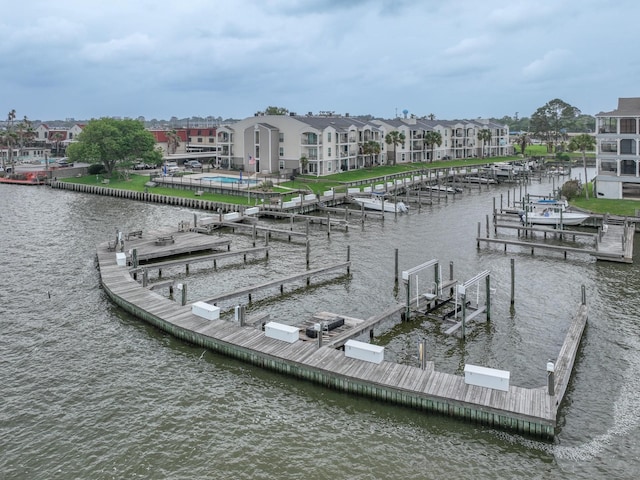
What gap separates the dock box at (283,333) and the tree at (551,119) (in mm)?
145716

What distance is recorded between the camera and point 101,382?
23.4m

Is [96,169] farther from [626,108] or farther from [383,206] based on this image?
[626,108]

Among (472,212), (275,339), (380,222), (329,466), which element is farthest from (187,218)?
(329,466)

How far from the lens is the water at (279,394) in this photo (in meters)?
18.1

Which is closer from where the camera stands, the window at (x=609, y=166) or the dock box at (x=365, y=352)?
the dock box at (x=365, y=352)

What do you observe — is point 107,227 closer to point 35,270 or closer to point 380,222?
point 35,270

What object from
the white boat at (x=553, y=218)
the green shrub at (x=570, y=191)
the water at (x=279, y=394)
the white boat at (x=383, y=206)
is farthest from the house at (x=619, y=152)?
the water at (x=279, y=394)

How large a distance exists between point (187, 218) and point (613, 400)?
5170cm

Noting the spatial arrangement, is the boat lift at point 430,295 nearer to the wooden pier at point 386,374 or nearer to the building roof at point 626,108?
the wooden pier at point 386,374

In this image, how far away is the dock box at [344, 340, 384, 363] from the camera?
23.1 metres

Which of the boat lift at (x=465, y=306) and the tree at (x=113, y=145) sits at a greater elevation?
the tree at (x=113, y=145)

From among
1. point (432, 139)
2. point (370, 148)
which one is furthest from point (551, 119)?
point (370, 148)

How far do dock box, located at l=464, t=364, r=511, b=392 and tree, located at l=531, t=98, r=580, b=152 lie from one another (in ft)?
482

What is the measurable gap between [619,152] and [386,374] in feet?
183
